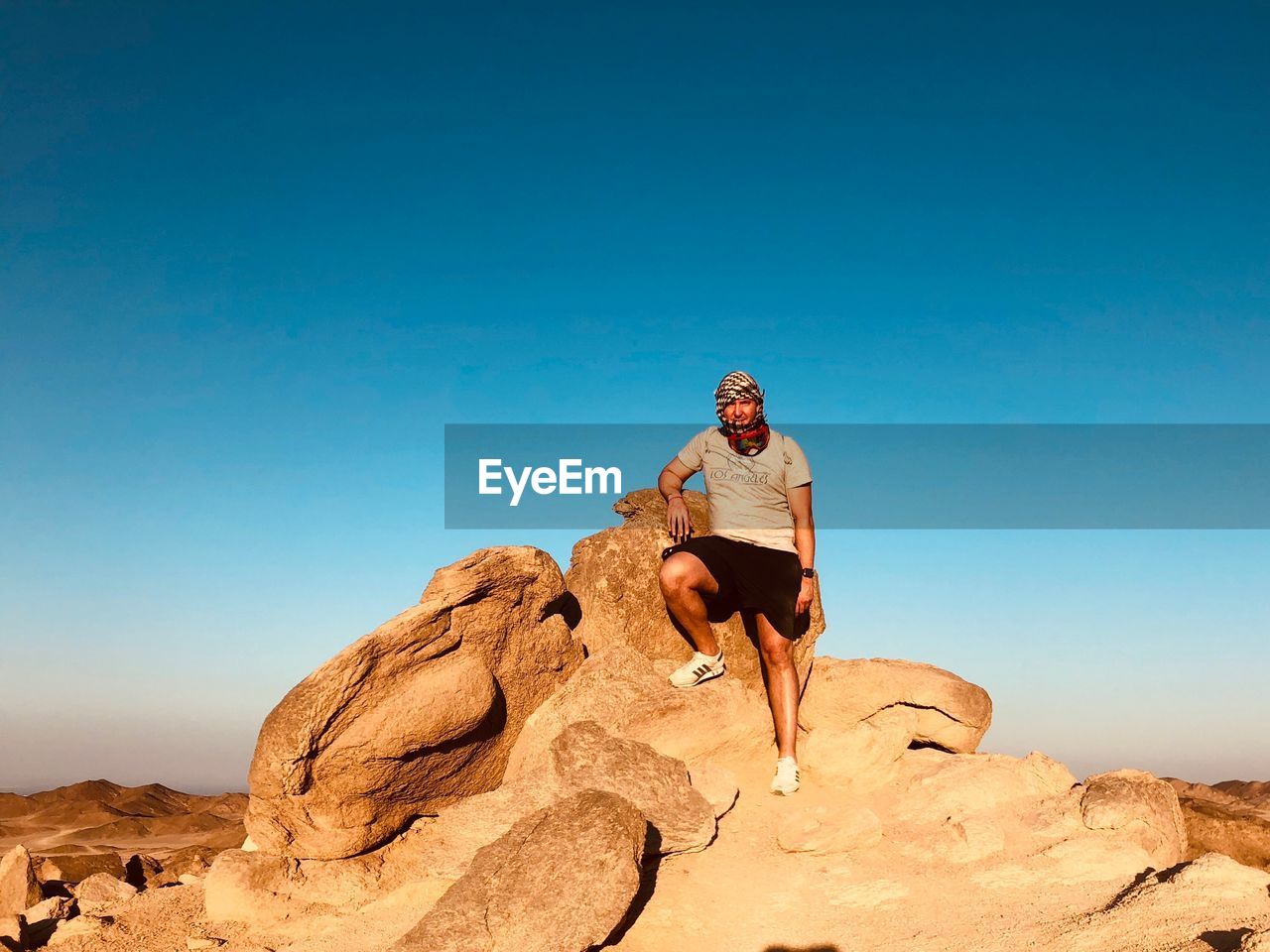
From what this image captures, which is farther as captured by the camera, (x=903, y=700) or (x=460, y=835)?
(x=903, y=700)

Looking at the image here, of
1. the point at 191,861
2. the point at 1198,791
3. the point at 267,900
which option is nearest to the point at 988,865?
the point at 267,900

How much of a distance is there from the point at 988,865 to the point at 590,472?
18.8 ft

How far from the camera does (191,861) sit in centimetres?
1265

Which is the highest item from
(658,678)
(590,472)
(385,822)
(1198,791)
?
(590,472)

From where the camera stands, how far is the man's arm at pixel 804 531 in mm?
8305

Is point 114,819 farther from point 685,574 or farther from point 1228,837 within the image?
point 1228,837

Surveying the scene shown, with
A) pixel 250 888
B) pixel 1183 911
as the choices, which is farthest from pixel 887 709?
pixel 250 888

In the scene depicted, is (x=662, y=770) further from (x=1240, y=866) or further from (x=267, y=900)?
(x=1240, y=866)

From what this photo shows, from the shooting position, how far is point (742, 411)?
27.6 feet

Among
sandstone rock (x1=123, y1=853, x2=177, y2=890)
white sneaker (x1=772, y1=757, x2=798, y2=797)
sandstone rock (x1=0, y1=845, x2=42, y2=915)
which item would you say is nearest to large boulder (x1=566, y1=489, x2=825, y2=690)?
white sneaker (x1=772, y1=757, x2=798, y2=797)

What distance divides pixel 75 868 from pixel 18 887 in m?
5.58

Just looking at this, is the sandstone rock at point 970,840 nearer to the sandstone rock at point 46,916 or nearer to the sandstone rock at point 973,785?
the sandstone rock at point 973,785

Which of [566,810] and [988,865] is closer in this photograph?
[566,810]

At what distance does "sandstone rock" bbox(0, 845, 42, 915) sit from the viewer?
33.8 ft
